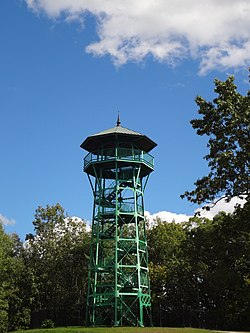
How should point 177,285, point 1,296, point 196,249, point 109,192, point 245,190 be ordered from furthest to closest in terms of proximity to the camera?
1. point 177,285
2. point 1,296
3. point 109,192
4. point 196,249
5. point 245,190

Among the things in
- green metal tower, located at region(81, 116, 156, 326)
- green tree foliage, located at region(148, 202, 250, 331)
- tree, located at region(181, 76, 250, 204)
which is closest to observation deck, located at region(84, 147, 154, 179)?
green metal tower, located at region(81, 116, 156, 326)

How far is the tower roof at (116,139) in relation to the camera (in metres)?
37.6

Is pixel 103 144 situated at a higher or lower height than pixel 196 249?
higher

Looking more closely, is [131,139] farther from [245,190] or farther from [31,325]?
[31,325]

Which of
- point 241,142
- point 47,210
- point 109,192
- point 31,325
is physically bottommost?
point 31,325

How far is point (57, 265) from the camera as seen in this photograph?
50.8 meters

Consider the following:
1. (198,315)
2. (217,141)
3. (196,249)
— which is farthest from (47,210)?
(217,141)

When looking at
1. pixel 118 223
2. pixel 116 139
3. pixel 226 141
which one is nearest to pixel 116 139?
pixel 116 139

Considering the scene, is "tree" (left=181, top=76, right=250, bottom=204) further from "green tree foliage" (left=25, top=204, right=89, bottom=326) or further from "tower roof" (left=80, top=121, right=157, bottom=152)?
"green tree foliage" (left=25, top=204, right=89, bottom=326)

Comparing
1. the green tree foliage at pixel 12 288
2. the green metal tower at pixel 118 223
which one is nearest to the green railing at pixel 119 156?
the green metal tower at pixel 118 223

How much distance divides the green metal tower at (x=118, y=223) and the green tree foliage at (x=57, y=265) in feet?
40.7

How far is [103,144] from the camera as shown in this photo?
38406 mm

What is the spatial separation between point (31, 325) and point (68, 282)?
5838mm

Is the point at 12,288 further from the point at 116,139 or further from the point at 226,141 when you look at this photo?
the point at 226,141
